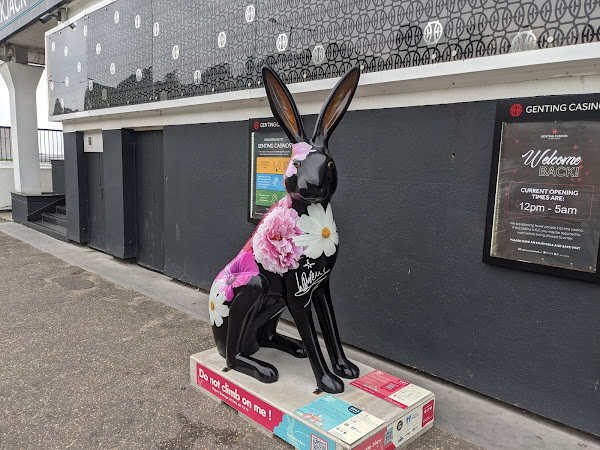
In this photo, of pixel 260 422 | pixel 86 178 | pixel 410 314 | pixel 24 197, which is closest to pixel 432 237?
pixel 410 314

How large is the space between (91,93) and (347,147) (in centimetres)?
576

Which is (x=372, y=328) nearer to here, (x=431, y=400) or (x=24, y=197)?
(x=431, y=400)

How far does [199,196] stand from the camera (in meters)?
5.95

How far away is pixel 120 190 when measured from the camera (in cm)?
739

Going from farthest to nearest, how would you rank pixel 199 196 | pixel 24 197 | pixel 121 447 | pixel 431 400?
pixel 24 197
pixel 199 196
pixel 431 400
pixel 121 447

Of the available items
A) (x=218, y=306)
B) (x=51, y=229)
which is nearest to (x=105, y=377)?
(x=218, y=306)

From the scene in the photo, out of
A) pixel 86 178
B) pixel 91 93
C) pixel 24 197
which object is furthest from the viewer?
pixel 24 197

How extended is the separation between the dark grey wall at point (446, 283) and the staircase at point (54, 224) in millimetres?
7551

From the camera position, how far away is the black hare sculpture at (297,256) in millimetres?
2797

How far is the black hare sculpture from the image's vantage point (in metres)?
2.80

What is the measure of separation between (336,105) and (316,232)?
81 cm

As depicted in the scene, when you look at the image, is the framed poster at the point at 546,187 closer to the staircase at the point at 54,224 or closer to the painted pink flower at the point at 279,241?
the painted pink flower at the point at 279,241

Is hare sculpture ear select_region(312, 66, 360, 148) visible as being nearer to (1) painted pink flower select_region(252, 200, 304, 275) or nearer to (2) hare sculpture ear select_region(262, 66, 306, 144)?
(2) hare sculpture ear select_region(262, 66, 306, 144)

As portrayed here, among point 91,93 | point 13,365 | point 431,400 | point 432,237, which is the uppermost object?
point 91,93
